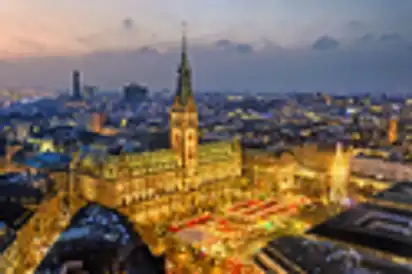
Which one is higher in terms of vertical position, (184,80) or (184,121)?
(184,80)

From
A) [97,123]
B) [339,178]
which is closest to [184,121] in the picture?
[339,178]

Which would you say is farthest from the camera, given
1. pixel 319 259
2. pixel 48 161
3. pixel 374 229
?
Result: pixel 48 161

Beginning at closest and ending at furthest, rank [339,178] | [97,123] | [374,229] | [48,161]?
[374,229], [339,178], [48,161], [97,123]

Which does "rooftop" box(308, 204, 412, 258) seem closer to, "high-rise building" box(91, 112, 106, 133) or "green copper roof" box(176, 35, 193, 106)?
"green copper roof" box(176, 35, 193, 106)

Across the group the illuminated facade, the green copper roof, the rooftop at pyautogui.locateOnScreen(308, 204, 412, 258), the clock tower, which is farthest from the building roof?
the rooftop at pyautogui.locateOnScreen(308, 204, 412, 258)

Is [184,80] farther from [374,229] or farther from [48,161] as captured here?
[374,229]

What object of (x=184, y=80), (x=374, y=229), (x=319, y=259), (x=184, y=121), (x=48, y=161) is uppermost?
(x=184, y=80)

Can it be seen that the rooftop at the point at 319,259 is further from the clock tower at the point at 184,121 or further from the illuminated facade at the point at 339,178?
the clock tower at the point at 184,121
